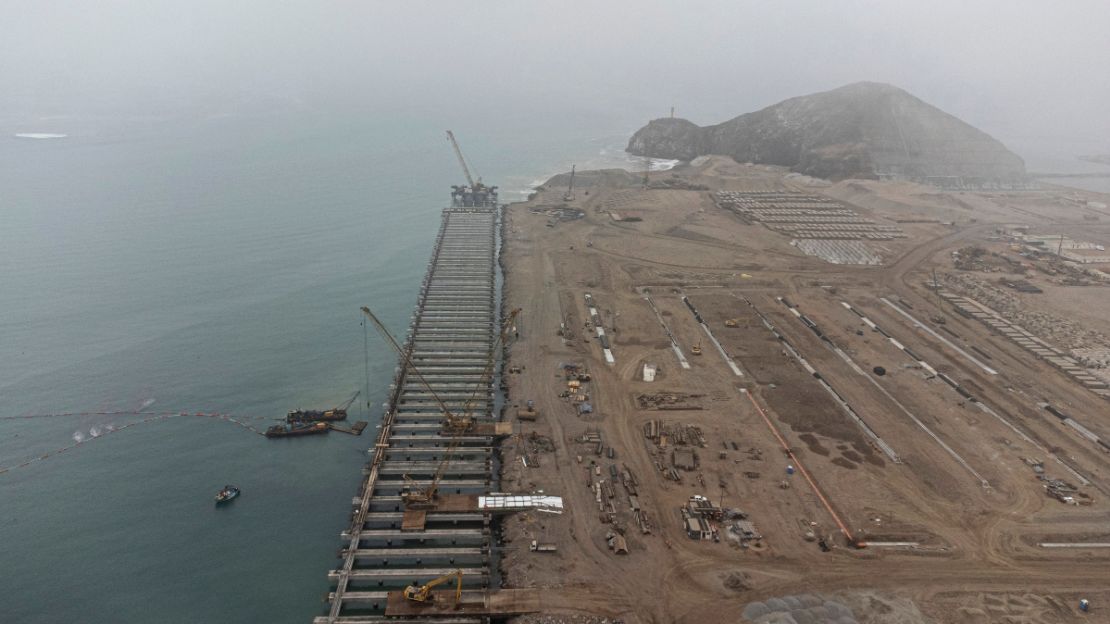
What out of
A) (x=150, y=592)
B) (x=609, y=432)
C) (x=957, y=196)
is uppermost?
(x=957, y=196)

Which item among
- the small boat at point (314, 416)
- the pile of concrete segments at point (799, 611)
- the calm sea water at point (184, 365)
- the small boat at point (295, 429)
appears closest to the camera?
the pile of concrete segments at point (799, 611)

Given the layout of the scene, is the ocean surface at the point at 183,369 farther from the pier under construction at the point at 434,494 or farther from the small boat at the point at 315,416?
the pier under construction at the point at 434,494

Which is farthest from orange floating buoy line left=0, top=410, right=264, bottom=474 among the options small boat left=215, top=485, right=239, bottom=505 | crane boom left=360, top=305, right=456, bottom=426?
crane boom left=360, top=305, right=456, bottom=426

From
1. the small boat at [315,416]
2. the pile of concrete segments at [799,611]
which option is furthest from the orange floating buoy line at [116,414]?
the pile of concrete segments at [799,611]

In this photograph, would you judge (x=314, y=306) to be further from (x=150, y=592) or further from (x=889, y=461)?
(x=889, y=461)

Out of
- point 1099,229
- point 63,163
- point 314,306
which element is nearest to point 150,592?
point 314,306

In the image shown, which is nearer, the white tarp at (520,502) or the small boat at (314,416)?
the white tarp at (520,502)
